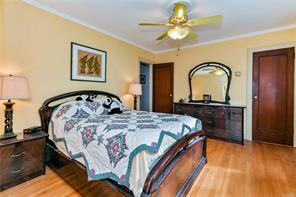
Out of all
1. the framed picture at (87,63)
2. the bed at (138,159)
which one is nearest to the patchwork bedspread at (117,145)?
the bed at (138,159)

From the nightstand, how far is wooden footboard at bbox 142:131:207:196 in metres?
1.75

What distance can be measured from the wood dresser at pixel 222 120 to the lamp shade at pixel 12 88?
11.7 feet

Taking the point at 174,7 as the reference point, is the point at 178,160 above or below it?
below

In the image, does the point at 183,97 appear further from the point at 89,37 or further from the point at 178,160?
the point at 178,160

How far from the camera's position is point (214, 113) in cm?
394

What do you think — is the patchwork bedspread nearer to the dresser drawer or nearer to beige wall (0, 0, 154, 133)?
the dresser drawer

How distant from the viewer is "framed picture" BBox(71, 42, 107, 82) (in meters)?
3.12

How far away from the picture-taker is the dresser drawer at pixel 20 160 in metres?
1.90

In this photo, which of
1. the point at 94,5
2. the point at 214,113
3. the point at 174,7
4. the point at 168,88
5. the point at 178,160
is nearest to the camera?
the point at 178,160

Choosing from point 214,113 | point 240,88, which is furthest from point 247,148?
point 240,88

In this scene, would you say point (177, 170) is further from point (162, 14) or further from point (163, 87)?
point (163, 87)

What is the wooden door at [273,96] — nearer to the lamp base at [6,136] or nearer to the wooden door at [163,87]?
the wooden door at [163,87]

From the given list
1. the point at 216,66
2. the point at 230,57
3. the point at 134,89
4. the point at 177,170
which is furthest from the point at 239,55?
the point at 177,170

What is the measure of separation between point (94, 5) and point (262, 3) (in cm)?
267
